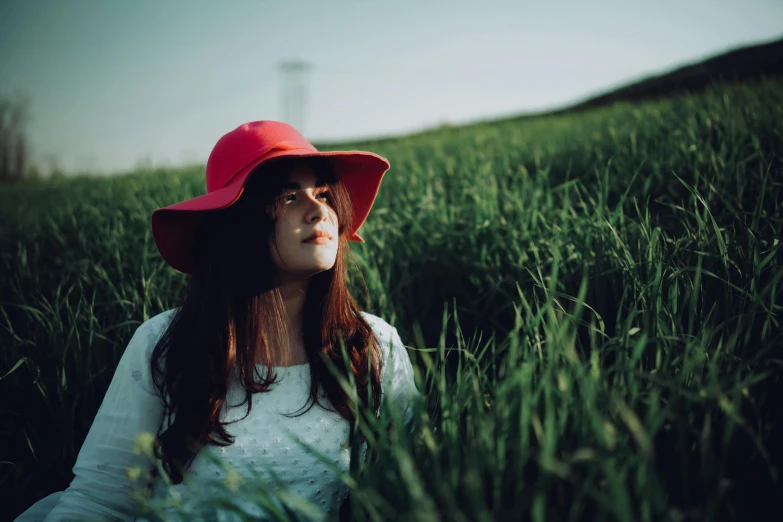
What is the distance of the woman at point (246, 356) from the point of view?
1.27 metres

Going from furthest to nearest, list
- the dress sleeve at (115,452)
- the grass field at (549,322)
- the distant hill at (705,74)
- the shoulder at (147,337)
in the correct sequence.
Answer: the distant hill at (705,74)
the shoulder at (147,337)
the dress sleeve at (115,452)
the grass field at (549,322)

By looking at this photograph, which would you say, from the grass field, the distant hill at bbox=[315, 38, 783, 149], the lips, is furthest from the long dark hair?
the distant hill at bbox=[315, 38, 783, 149]

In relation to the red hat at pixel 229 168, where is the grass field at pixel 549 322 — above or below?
below

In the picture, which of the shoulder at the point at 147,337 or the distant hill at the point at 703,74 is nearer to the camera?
the shoulder at the point at 147,337

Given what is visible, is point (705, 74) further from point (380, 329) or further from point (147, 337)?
point (147, 337)

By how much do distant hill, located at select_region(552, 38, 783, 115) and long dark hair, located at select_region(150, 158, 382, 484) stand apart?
6774 millimetres

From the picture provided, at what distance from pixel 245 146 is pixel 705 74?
10.4 m

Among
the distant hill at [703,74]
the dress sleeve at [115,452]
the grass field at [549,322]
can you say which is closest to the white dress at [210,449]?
the dress sleeve at [115,452]

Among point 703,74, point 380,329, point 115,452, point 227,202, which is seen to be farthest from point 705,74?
point 115,452

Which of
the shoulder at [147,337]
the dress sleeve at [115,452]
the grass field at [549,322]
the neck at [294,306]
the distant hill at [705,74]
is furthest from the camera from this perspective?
the distant hill at [705,74]

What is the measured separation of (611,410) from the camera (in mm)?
895

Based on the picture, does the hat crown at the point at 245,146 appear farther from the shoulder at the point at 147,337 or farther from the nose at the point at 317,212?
the shoulder at the point at 147,337

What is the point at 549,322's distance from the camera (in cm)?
119

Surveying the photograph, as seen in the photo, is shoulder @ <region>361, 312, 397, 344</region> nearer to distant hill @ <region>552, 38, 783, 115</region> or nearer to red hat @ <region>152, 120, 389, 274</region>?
red hat @ <region>152, 120, 389, 274</region>
